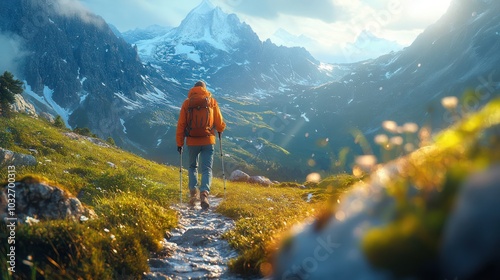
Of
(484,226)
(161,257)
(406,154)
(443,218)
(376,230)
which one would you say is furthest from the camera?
(161,257)

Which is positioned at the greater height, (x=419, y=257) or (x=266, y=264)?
(x=266, y=264)

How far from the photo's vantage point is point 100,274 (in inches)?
218

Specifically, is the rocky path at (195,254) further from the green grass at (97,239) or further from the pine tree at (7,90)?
the pine tree at (7,90)

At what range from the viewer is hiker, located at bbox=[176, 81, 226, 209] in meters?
14.0

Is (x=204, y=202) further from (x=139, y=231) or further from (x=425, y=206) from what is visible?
(x=425, y=206)

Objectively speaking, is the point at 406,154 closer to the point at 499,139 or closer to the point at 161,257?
the point at 499,139

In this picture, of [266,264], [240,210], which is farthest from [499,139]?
[240,210]

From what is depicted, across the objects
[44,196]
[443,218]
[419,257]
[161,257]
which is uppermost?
[44,196]

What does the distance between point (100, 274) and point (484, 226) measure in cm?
530

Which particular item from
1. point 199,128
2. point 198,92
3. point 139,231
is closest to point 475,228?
point 139,231

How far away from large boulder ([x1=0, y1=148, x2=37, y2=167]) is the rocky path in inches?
303

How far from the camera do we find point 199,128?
14.2 m

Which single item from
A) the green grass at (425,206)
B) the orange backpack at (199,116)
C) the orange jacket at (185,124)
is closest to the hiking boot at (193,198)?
the orange jacket at (185,124)

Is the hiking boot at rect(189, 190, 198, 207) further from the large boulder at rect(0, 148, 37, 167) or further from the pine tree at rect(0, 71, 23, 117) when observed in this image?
the pine tree at rect(0, 71, 23, 117)
